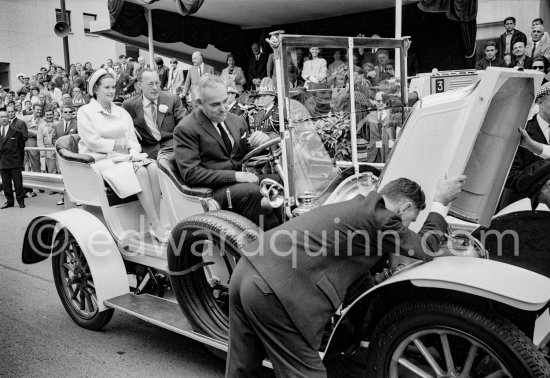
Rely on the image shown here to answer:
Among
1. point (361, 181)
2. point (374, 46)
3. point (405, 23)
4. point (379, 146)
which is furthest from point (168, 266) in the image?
point (405, 23)

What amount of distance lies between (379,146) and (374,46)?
0.81 metres

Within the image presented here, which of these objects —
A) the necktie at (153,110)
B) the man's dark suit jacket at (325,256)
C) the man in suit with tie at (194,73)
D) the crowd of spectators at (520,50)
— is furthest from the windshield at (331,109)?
the man in suit with tie at (194,73)

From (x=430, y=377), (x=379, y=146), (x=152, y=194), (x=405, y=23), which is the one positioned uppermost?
(x=405, y=23)

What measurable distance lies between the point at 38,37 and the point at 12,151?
64.4ft

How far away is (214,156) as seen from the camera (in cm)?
443

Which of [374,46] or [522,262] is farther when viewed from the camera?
[374,46]

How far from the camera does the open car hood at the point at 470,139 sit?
3.31 meters

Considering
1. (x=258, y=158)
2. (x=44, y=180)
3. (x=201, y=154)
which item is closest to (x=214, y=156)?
(x=201, y=154)

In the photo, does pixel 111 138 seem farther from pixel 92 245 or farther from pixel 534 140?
pixel 534 140

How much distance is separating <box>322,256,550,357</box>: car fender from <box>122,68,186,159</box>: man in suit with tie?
11.6 feet

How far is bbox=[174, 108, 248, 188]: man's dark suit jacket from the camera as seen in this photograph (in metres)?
4.28

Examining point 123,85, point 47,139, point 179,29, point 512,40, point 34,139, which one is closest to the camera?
point 512,40

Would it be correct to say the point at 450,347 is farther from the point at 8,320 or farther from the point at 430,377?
the point at 8,320

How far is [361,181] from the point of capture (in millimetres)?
4102
